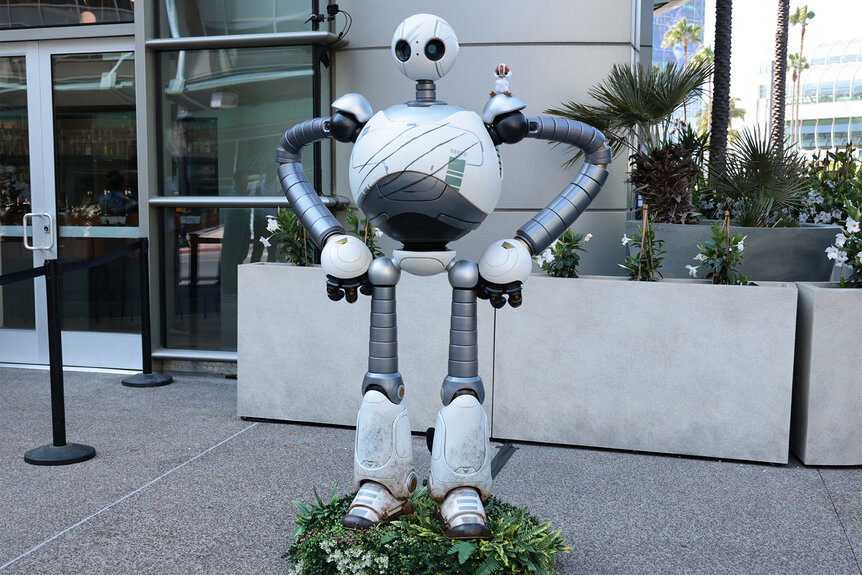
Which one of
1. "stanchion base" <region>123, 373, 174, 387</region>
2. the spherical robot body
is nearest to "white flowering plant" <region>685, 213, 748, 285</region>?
the spherical robot body

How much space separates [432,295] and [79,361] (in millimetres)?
3433

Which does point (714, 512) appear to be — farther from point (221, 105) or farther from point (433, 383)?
point (221, 105)

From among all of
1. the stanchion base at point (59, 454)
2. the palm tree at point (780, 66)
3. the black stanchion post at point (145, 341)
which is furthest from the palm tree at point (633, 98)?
the palm tree at point (780, 66)

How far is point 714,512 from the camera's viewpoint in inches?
143

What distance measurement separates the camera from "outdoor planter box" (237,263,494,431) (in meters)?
4.75

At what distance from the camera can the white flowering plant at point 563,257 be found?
182 inches

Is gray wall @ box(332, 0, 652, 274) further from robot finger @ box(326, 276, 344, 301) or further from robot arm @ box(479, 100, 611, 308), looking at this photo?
robot finger @ box(326, 276, 344, 301)

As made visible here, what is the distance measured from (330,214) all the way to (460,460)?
3.34 feet

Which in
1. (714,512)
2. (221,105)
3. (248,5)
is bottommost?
(714,512)

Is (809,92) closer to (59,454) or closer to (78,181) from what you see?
(78,181)

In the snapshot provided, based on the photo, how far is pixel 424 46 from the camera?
281 centimetres

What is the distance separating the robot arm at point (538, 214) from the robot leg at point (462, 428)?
0.30 feet

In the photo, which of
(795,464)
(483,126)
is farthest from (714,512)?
(483,126)

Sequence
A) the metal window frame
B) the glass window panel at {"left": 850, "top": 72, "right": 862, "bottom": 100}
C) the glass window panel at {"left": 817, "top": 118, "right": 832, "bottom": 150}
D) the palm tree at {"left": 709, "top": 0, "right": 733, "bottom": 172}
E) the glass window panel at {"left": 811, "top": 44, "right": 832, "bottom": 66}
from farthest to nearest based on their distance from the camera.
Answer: the glass window panel at {"left": 811, "top": 44, "right": 832, "bottom": 66}, the glass window panel at {"left": 850, "top": 72, "right": 862, "bottom": 100}, the glass window panel at {"left": 817, "top": 118, "right": 832, "bottom": 150}, the palm tree at {"left": 709, "top": 0, "right": 733, "bottom": 172}, the metal window frame
